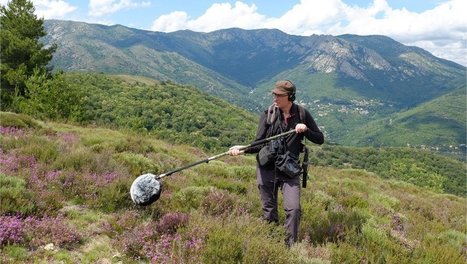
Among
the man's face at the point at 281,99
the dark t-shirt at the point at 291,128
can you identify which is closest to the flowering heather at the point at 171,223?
the dark t-shirt at the point at 291,128

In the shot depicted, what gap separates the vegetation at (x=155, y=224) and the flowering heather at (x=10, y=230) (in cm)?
1

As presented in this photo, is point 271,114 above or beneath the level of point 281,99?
beneath

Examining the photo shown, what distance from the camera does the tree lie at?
38.4 meters

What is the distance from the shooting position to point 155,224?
5895 mm

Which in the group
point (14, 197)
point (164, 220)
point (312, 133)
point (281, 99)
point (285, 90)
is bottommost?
point (164, 220)

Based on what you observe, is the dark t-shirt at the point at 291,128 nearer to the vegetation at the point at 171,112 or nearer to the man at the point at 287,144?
the man at the point at 287,144

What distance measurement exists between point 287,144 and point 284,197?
2.77 ft

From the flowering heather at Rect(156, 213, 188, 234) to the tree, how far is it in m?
36.3

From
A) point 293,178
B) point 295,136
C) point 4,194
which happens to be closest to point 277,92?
point 295,136

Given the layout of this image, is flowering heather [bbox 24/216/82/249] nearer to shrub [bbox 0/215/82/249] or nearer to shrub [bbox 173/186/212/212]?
shrub [bbox 0/215/82/249]

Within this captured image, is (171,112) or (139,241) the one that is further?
(171,112)

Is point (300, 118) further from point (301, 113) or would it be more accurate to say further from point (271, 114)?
point (271, 114)

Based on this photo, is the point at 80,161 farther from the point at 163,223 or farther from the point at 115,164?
the point at 163,223

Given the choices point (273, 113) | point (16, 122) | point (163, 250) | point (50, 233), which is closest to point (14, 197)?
point (50, 233)
